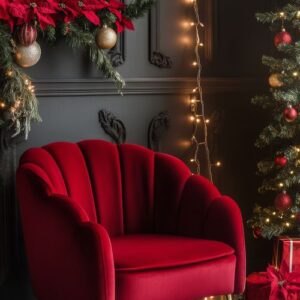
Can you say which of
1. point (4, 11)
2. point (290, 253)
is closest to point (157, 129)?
point (290, 253)

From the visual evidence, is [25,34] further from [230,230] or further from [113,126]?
[230,230]

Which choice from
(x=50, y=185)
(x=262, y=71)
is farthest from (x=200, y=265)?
(x=262, y=71)

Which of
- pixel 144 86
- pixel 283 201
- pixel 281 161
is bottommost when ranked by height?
pixel 283 201

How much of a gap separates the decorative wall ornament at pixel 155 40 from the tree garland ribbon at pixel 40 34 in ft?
0.68

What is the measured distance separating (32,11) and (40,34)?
1.28 ft

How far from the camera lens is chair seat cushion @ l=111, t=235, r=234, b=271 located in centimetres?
236

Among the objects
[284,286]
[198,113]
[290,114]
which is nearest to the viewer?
[284,286]

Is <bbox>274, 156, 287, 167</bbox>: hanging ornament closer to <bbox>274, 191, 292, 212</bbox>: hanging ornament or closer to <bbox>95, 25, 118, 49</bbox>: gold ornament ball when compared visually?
<bbox>274, 191, 292, 212</bbox>: hanging ornament

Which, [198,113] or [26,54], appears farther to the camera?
[198,113]

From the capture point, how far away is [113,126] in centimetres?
334

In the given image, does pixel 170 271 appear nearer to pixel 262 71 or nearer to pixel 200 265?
pixel 200 265

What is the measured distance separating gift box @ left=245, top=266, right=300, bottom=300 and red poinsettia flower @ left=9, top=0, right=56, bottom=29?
4.68 feet

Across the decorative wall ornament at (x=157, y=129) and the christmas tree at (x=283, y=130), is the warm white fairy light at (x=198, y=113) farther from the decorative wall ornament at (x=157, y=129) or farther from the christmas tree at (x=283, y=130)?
the christmas tree at (x=283, y=130)

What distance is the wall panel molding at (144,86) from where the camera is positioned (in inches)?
125
